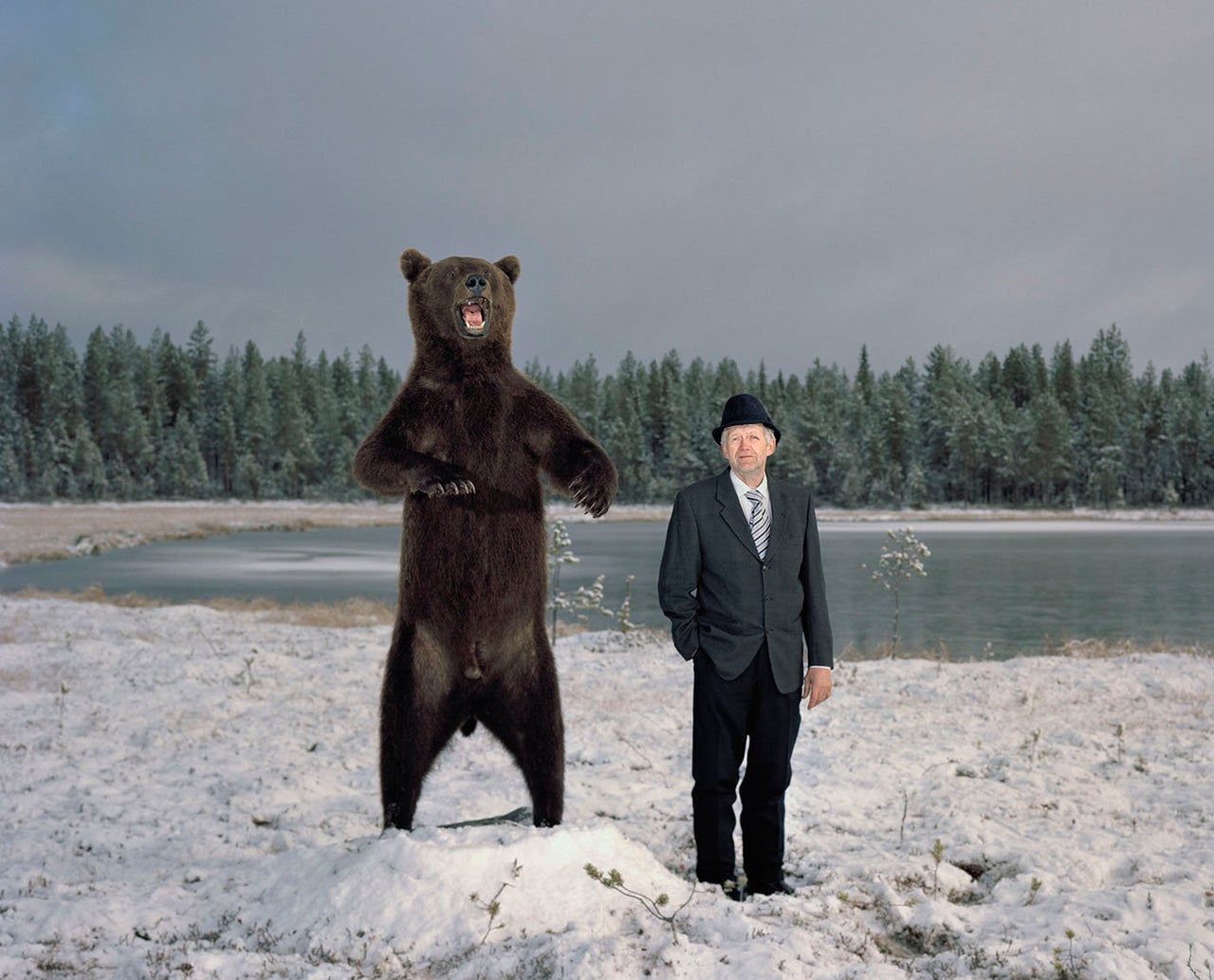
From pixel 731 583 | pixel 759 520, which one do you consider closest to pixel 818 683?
pixel 731 583

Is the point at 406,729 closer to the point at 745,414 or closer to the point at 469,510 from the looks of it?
the point at 469,510

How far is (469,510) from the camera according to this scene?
11.7 feet

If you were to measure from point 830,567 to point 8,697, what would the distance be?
73.0 feet

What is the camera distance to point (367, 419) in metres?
76.4

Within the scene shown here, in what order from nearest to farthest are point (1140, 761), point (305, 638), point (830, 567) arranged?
point (1140, 761) < point (305, 638) < point (830, 567)

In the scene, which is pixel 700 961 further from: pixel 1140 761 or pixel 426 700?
pixel 1140 761

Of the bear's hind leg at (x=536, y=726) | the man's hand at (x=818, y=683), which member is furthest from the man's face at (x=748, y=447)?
the bear's hind leg at (x=536, y=726)

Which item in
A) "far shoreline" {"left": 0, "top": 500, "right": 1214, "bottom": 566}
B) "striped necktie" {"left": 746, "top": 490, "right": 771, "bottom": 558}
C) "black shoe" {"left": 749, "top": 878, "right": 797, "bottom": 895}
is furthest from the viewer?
"far shoreline" {"left": 0, "top": 500, "right": 1214, "bottom": 566}

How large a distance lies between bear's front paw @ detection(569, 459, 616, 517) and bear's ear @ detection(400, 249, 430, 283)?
1138 mm

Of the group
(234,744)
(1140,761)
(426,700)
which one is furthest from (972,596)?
(426,700)

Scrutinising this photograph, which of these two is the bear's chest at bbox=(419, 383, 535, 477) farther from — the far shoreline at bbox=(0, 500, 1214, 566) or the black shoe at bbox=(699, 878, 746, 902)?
the far shoreline at bbox=(0, 500, 1214, 566)

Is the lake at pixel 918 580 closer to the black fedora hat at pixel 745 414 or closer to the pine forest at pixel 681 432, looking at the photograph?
the black fedora hat at pixel 745 414

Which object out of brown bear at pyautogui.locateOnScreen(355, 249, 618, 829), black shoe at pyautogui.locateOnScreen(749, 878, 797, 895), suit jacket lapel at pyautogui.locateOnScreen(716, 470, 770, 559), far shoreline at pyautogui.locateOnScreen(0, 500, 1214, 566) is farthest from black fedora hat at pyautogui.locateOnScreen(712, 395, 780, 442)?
far shoreline at pyautogui.locateOnScreen(0, 500, 1214, 566)

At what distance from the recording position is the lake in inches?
648
